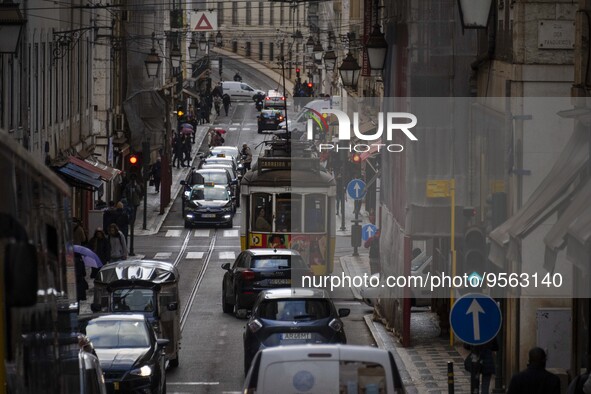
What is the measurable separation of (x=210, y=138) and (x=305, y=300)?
6265 centimetres

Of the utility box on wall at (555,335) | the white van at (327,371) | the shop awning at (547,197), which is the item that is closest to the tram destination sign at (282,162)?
the shop awning at (547,197)

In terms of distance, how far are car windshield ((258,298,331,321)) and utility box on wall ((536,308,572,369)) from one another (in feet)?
14.5

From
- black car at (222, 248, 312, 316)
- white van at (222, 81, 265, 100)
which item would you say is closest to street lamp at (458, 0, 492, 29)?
black car at (222, 248, 312, 316)

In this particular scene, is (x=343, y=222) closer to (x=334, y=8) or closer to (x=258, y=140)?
(x=258, y=140)

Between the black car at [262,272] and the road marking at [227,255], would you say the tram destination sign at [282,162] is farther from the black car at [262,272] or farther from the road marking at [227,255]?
the road marking at [227,255]

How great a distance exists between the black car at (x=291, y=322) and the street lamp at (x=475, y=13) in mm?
6470

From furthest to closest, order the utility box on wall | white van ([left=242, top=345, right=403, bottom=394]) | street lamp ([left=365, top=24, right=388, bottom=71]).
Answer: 1. street lamp ([left=365, top=24, right=388, bottom=71])
2. the utility box on wall
3. white van ([left=242, top=345, right=403, bottom=394])

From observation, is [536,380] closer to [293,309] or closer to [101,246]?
[293,309]

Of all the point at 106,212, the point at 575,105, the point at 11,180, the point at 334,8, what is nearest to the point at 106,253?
the point at 106,212

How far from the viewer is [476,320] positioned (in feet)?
57.5

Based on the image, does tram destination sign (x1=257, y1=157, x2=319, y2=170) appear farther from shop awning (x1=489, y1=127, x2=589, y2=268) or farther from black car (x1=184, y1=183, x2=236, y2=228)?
shop awning (x1=489, y1=127, x2=589, y2=268)

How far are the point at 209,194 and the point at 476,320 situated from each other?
37535mm

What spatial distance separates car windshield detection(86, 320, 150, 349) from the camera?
22.2 m

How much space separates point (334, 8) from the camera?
3851 inches
